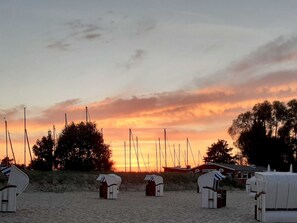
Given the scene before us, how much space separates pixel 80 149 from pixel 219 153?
48.7m

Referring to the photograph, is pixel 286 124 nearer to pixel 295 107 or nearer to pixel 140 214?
pixel 295 107

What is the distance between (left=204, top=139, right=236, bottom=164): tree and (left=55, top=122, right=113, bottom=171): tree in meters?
43.4

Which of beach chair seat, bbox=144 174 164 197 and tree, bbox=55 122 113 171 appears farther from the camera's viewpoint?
tree, bbox=55 122 113 171

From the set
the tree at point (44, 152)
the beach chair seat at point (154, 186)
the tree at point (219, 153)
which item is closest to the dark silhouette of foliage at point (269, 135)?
the tree at point (219, 153)

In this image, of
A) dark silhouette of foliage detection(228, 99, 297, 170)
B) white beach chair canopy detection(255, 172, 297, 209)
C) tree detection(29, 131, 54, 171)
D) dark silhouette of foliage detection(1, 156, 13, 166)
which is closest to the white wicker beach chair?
white beach chair canopy detection(255, 172, 297, 209)

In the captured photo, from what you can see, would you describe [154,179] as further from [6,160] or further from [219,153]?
[219,153]

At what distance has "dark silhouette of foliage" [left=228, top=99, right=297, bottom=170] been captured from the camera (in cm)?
10538

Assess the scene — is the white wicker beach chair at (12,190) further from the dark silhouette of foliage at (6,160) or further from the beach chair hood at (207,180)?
the dark silhouette of foliage at (6,160)

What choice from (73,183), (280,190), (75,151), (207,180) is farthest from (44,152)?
(280,190)

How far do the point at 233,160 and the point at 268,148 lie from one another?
25502mm

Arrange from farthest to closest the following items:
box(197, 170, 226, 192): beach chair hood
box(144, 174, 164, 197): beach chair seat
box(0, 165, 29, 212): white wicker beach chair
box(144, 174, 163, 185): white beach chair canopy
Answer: box(144, 174, 164, 197): beach chair seat, box(144, 174, 163, 185): white beach chair canopy, box(197, 170, 226, 192): beach chair hood, box(0, 165, 29, 212): white wicker beach chair

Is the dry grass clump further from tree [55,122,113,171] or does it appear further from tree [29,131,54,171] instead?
tree [29,131,54,171]

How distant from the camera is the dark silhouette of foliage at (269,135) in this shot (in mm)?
105375

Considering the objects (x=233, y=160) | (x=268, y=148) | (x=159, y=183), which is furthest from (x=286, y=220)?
(x=233, y=160)
